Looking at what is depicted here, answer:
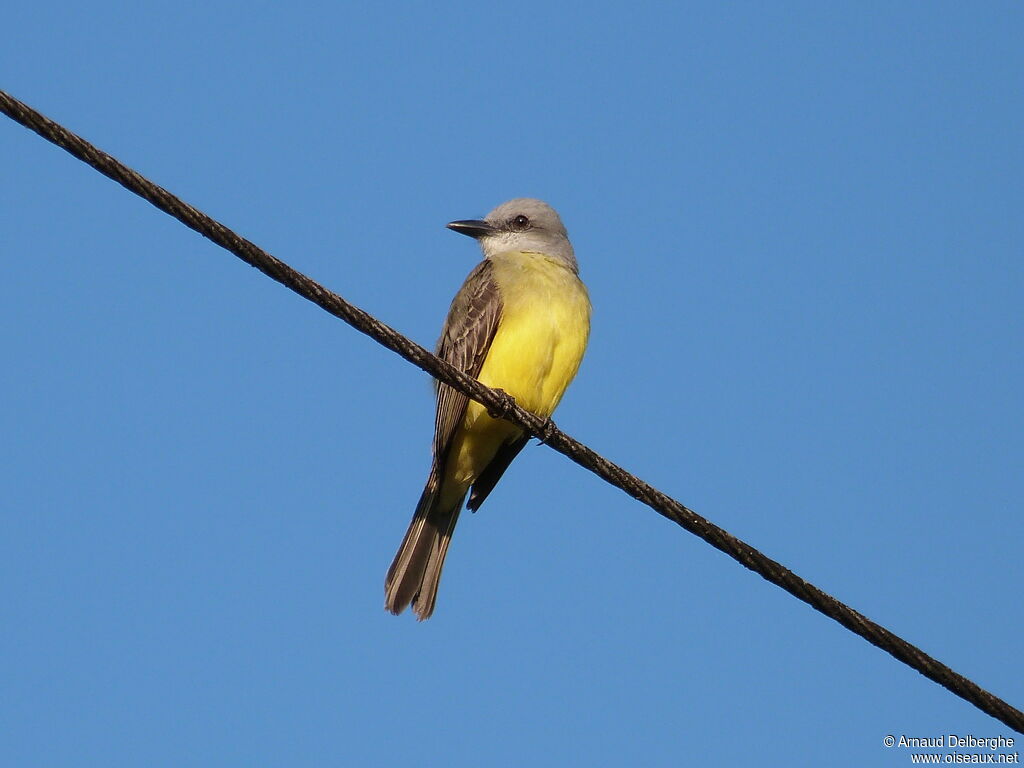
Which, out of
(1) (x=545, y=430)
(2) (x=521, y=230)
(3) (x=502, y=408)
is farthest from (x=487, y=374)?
(2) (x=521, y=230)

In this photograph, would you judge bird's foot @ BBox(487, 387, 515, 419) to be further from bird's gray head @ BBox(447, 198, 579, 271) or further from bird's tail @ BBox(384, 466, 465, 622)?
bird's gray head @ BBox(447, 198, 579, 271)

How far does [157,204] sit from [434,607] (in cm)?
359

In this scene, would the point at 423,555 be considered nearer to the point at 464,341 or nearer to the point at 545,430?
the point at 464,341

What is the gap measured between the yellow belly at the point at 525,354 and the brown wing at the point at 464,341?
0.05 meters

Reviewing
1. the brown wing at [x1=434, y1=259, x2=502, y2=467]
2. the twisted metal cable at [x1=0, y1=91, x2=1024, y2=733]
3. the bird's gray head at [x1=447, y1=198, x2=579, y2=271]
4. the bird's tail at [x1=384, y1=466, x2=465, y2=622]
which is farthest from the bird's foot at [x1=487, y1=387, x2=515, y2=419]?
the bird's gray head at [x1=447, y1=198, x2=579, y2=271]

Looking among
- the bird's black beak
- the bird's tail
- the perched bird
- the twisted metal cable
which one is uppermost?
the bird's black beak

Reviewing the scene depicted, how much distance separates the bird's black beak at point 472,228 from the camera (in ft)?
25.3

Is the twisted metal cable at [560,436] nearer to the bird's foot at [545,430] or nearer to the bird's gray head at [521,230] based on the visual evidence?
the bird's foot at [545,430]

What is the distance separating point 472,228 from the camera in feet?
25.2

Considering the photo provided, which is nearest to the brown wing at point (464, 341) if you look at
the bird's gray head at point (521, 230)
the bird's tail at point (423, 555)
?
the bird's tail at point (423, 555)

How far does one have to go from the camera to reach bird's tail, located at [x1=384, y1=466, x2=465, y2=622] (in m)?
A: 6.55

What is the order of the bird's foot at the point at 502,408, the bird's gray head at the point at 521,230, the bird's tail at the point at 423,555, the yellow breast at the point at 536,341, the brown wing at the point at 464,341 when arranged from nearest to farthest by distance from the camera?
1. the bird's foot at the point at 502,408
2. the yellow breast at the point at 536,341
3. the brown wing at the point at 464,341
4. the bird's tail at the point at 423,555
5. the bird's gray head at the point at 521,230

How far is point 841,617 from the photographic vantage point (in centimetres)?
387

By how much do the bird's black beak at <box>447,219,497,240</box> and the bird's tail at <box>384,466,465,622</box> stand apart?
5.75 ft
